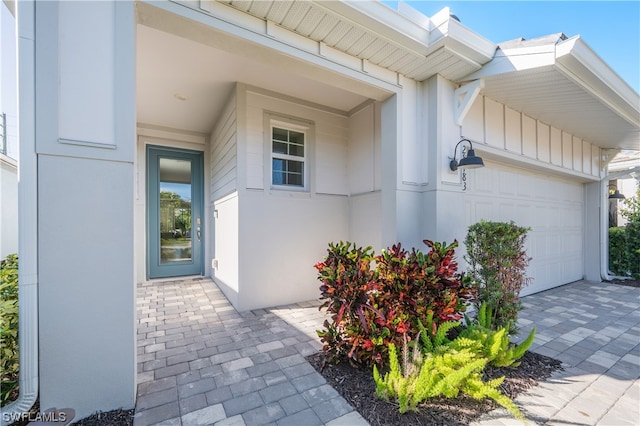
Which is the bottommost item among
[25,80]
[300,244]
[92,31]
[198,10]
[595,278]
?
[595,278]

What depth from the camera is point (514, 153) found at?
4.48 meters

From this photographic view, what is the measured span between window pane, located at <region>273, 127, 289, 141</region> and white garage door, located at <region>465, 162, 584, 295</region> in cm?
296

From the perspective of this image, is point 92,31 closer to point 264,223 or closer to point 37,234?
point 37,234

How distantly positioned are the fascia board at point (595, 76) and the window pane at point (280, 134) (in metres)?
3.50

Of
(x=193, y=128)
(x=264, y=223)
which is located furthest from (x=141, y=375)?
(x=193, y=128)

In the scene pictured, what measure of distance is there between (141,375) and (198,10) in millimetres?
3111

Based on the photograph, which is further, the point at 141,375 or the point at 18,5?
the point at 141,375

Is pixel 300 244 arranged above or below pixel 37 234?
below

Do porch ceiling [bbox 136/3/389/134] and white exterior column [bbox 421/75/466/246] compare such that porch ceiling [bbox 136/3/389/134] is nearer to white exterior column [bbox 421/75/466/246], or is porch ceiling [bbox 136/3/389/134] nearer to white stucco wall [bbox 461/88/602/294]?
white exterior column [bbox 421/75/466/246]

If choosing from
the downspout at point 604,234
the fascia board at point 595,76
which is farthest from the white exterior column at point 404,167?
the downspout at point 604,234

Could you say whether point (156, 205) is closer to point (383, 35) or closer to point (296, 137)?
point (296, 137)

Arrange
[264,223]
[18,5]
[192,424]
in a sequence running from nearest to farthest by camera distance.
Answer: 1. [18,5]
2. [192,424]
3. [264,223]

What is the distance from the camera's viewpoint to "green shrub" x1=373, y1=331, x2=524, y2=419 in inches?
70.5

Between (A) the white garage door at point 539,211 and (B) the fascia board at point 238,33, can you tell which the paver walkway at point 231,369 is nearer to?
(B) the fascia board at point 238,33
